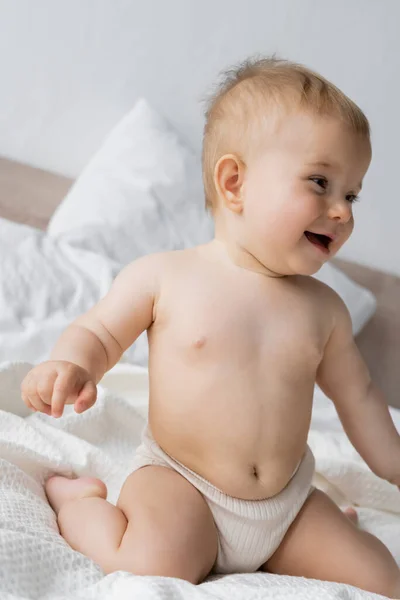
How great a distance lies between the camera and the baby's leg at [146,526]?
859mm

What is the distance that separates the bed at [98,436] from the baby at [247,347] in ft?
0.21

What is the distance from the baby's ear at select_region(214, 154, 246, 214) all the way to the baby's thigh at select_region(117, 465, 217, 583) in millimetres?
325

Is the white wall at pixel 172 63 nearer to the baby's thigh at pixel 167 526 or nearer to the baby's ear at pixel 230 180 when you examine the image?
the baby's ear at pixel 230 180

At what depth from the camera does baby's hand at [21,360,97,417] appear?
822mm

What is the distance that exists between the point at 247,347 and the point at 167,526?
222 mm

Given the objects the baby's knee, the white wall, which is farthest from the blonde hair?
the white wall

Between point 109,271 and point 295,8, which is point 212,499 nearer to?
point 109,271

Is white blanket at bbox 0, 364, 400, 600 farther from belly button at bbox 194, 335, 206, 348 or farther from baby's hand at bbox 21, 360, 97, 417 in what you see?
belly button at bbox 194, 335, 206, 348

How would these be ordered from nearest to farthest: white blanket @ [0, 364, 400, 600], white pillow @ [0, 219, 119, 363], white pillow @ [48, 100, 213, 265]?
white blanket @ [0, 364, 400, 600], white pillow @ [0, 219, 119, 363], white pillow @ [48, 100, 213, 265]

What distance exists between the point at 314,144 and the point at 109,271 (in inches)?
27.8

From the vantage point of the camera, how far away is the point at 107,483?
3.56 feet

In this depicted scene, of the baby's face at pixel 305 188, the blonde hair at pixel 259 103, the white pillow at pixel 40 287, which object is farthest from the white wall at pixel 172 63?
the baby's face at pixel 305 188

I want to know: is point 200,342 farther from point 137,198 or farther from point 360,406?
point 137,198

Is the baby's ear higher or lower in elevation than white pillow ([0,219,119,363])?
higher
